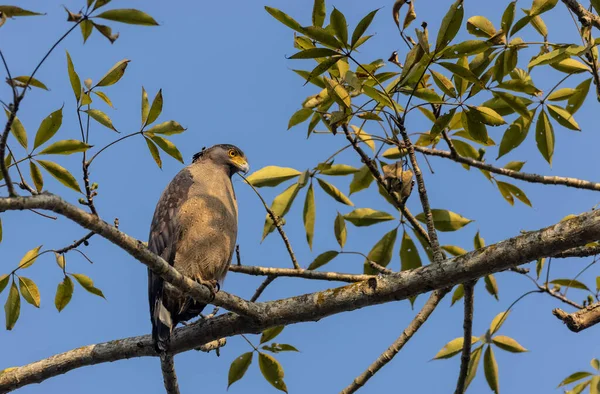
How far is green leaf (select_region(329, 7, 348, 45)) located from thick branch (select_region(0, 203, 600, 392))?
1275 mm

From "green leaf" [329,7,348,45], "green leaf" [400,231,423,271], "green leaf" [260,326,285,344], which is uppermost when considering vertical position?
"green leaf" [329,7,348,45]

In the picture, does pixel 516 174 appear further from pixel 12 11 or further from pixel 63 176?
pixel 12 11

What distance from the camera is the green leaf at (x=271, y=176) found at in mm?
4383

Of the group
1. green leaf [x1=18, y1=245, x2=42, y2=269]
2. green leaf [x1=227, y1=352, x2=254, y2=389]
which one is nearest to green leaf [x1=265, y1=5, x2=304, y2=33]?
green leaf [x1=18, y1=245, x2=42, y2=269]

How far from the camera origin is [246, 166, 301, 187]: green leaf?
4383mm

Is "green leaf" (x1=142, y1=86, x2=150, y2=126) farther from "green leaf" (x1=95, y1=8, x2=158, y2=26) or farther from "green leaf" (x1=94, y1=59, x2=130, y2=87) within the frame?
"green leaf" (x1=95, y1=8, x2=158, y2=26)

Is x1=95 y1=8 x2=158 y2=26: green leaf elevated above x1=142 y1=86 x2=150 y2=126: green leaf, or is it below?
below

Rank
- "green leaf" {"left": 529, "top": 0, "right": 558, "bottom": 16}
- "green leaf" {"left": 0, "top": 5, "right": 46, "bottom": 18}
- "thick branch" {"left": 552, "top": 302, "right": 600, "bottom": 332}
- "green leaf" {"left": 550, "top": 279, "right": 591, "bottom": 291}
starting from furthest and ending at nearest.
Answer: "green leaf" {"left": 550, "top": 279, "right": 591, "bottom": 291} → "thick branch" {"left": 552, "top": 302, "right": 600, "bottom": 332} → "green leaf" {"left": 529, "top": 0, "right": 558, "bottom": 16} → "green leaf" {"left": 0, "top": 5, "right": 46, "bottom": 18}

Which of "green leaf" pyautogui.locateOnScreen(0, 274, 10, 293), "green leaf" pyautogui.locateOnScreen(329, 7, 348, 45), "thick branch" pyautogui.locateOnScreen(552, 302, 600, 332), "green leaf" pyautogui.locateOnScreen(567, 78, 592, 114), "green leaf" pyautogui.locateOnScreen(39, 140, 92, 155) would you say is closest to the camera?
"green leaf" pyautogui.locateOnScreen(329, 7, 348, 45)

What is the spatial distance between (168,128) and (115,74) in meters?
0.39

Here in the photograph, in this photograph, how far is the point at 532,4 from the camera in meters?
3.77

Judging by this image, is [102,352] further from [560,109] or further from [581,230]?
[560,109]

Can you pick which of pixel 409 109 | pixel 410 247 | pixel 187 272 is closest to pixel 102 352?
pixel 187 272

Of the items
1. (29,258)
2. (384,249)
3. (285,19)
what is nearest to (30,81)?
(285,19)
